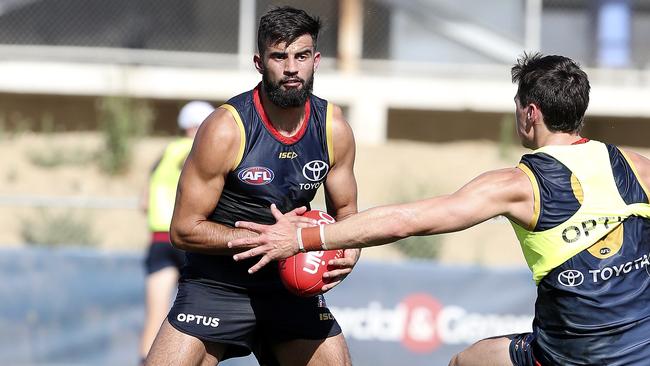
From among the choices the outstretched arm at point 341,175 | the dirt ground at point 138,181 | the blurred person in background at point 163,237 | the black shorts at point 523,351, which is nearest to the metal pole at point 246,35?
the dirt ground at point 138,181

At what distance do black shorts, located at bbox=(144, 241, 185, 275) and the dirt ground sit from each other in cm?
469

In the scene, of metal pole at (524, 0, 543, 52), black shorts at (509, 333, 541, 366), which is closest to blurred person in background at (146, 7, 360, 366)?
black shorts at (509, 333, 541, 366)

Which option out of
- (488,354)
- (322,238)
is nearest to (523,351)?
(488,354)

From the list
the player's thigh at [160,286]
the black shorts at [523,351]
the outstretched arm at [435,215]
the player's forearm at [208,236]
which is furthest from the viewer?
the player's thigh at [160,286]

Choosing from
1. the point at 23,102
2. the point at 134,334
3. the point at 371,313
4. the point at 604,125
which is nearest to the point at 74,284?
the point at 134,334

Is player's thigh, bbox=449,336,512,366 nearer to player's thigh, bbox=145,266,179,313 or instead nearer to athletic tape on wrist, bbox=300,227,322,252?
athletic tape on wrist, bbox=300,227,322,252

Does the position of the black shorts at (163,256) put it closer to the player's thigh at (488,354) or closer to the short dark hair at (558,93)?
the player's thigh at (488,354)

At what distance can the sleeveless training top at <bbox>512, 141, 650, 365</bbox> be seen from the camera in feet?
16.3

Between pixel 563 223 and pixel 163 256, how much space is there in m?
4.73

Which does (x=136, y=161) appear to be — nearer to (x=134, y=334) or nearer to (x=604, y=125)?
(x=134, y=334)

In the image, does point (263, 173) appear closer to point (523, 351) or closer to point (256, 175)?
point (256, 175)

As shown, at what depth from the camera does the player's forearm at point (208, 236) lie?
223 inches

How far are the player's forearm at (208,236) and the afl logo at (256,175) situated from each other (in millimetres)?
257

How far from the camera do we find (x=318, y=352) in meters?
5.91
